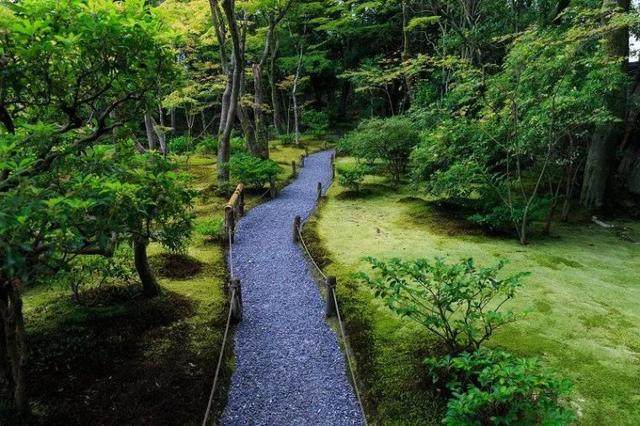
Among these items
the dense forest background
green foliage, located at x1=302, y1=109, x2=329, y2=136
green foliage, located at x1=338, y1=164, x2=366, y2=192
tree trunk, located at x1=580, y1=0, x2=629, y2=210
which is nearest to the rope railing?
the dense forest background

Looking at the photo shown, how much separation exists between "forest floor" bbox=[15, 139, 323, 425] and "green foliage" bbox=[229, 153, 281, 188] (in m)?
7.45

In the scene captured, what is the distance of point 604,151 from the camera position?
13.3m

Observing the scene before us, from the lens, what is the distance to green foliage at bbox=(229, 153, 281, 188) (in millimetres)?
15703

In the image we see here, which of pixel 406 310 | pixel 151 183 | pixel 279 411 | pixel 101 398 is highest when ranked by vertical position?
pixel 151 183

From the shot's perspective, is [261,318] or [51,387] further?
[261,318]

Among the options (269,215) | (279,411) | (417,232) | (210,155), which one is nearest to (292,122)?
(210,155)

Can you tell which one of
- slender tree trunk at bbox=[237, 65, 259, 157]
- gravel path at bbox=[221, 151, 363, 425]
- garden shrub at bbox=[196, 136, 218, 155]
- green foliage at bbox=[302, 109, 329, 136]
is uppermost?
green foliage at bbox=[302, 109, 329, 136]

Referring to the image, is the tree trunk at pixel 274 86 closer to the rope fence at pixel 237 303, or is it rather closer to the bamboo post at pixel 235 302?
the rope fence at pixel 237 303

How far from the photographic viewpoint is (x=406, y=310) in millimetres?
5031

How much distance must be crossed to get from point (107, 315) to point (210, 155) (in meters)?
19.8

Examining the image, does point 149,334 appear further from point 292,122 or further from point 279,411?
point 292,122

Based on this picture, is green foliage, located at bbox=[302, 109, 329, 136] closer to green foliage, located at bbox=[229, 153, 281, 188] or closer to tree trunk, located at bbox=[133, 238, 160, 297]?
green foliage, located at bbox=[229, 153, 281, 188]

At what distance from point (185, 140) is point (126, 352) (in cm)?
2171

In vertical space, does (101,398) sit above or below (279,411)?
above
